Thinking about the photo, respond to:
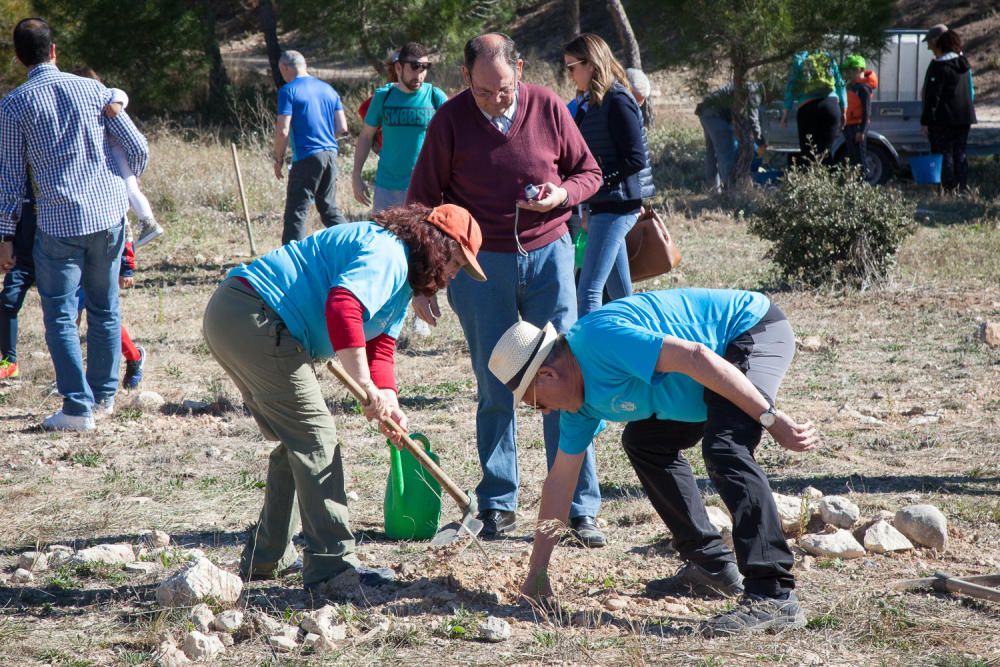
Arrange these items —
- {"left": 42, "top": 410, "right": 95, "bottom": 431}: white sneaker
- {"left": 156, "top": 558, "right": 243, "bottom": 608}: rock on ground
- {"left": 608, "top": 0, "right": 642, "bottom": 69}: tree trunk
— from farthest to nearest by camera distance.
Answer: {"left": 608, "top": 0, "right": 642, "bottom": 69}: tree trunk < {"left": 42, "top": 410, "right": 95, "bottom": 431}: white sneaker < {"left": 156, "top": 558, "right": 243, "bottom": 608}: rock on ground

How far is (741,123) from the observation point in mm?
13234

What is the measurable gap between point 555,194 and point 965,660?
2.10 m

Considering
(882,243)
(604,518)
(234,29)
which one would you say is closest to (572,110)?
(604,518)

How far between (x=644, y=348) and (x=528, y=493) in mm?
1905

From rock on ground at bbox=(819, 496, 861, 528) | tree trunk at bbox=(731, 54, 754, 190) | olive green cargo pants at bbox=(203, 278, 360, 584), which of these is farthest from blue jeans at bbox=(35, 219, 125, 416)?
tree trunk at bbox=(731, 54, 754, 190)

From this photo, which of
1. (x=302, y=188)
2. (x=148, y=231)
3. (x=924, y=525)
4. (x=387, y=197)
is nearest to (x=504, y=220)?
(x=924, y=525)

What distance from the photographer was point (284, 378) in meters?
3.53

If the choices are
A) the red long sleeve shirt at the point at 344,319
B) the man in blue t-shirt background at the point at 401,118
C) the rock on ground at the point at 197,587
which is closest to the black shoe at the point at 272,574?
the rock on ground at the point at 197,587

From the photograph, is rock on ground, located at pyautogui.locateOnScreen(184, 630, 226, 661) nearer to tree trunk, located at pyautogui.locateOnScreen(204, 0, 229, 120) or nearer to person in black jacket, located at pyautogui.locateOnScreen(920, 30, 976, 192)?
person in black jacket, located at pyautogui.locateOnScreen(920, 30, 976, 192)

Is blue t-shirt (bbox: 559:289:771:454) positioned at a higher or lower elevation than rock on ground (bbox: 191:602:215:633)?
higher

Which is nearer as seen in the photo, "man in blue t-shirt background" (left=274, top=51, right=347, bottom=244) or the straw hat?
the straw hat

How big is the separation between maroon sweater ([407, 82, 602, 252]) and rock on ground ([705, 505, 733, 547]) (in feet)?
4.02

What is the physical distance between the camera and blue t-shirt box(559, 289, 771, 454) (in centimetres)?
317

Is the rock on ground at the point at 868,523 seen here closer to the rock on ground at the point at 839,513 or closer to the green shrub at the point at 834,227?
the rock on ground at the point at 839,513
